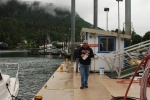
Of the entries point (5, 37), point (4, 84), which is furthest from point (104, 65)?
point (5, 37)

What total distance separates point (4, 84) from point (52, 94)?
2.41 metres

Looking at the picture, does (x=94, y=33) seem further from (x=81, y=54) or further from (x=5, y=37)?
(x=5, y=37)

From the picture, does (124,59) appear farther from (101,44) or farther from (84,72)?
(84,72)

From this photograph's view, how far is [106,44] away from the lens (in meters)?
17.2

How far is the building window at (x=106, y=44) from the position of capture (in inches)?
677

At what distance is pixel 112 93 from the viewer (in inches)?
395

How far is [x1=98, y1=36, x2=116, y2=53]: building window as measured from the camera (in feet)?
56.4

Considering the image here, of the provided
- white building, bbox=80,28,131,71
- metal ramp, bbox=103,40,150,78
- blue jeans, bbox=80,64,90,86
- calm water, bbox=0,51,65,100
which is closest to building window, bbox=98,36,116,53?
white building, bbox=80,28,131,71

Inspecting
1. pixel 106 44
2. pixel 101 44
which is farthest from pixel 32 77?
pixel 106 44

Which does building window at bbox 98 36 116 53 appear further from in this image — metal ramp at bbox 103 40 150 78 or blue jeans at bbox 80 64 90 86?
blue jeans at bbox 80 64 90 86

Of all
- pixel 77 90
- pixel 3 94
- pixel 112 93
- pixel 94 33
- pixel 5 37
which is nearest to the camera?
pixel 3 94

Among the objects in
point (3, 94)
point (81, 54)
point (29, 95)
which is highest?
point (81, 54)

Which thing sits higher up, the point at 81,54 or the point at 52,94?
the point at 81,54

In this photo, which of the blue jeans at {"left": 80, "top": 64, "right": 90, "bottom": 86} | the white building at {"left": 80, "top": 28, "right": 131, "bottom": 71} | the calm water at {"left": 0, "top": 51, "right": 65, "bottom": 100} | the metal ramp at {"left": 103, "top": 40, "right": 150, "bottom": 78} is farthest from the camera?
the white building at {"left": 80, "top": 28, "right": 131, "bottom": 71}
